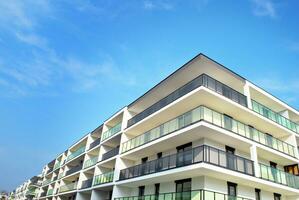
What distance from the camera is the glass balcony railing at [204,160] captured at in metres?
16.1

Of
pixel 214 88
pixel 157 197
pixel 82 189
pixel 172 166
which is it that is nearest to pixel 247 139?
pixel 214 88

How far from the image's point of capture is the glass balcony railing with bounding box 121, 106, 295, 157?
17594 mm

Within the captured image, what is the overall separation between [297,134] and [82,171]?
26.5m

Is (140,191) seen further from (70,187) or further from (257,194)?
(70,187)

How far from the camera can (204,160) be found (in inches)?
616

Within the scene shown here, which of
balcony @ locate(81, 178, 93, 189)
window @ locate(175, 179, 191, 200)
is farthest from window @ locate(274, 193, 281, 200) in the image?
balcony @ locate(81, 178, 93, 189)

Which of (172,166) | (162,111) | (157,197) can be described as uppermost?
(162,111)

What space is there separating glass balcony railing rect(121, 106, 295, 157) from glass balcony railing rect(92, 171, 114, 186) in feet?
12.1

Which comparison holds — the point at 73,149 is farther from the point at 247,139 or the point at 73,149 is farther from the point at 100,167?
the point at 247,139

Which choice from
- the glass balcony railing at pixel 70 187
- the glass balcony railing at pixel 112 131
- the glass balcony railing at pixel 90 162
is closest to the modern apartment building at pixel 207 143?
the glass balcony railing at pixel 112 131

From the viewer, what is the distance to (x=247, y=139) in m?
19.0

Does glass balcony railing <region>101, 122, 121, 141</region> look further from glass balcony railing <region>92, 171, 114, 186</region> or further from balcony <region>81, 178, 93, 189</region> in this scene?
balcony <region>81, 178, 93, 189</region>

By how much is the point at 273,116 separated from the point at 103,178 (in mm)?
18188

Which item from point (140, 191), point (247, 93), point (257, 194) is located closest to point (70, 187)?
point (140, 191)
